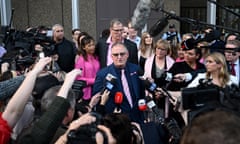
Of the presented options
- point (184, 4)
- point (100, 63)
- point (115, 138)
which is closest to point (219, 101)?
point (115, 138)

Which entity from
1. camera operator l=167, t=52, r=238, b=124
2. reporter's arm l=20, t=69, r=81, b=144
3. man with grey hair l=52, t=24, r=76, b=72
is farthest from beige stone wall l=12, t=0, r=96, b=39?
reporter's arm l=20, t=69, r=81, b=144

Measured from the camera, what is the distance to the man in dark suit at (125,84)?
4133 millimetres

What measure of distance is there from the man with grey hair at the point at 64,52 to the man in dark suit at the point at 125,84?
6.10ft

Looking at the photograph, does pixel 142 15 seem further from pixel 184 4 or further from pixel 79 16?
pixel 184 4

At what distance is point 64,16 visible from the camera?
40.8 ft

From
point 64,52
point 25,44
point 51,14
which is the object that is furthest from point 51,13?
point 25,44

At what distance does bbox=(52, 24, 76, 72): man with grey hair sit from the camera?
6.02 metres

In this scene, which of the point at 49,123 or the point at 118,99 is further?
the point at 118,99

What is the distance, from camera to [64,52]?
19.9 ft

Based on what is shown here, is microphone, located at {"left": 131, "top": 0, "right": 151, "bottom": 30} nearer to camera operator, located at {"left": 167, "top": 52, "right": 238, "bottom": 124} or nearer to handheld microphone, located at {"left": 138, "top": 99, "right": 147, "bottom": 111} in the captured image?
camera operator, located at {"left": 167, "top": 52, "right": 238, "bottom": 124}

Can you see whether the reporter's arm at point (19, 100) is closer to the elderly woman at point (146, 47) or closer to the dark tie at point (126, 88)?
the dark tie at point (126, 88)

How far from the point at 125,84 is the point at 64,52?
210 cm

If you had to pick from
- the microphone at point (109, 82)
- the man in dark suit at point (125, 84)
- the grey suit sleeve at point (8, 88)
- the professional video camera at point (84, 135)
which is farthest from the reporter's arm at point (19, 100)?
the man in dark suit at point (125, 84)

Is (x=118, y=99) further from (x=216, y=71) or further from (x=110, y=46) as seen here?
(x=110, y=46)
